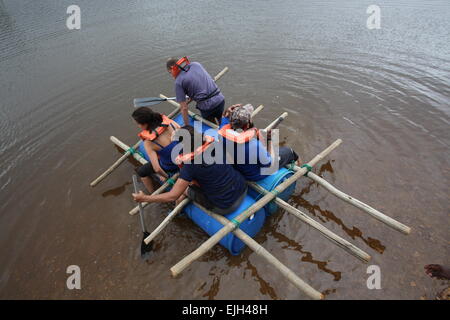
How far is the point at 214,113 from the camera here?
6438 millimetres

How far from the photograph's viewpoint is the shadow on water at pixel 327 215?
4.59 m

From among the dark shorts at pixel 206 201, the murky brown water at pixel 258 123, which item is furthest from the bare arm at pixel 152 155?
the murky brown water at pixel 258 123

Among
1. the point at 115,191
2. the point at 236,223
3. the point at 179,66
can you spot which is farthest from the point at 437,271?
the point at 115,191

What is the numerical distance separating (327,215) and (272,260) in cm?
212

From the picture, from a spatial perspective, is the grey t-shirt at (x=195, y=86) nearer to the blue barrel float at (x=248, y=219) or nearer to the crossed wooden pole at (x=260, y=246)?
the crossed wooden pole at (x=260, y=246)

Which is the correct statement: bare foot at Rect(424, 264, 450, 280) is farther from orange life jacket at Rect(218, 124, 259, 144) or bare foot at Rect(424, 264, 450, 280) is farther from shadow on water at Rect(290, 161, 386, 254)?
orange life jacket at Rect(218, 124, 259, 144)

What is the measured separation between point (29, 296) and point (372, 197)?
6637 millimetres

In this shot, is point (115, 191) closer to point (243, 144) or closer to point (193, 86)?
point (193, 86)

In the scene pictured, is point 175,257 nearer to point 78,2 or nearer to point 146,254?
point 146,254

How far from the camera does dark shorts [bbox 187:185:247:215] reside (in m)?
4.13

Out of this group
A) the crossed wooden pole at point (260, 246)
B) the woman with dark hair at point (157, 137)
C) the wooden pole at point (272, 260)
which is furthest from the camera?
the woman with dark hair at point (157, 137)

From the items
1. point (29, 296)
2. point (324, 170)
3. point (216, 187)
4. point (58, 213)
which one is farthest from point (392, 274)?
point (58, 213)

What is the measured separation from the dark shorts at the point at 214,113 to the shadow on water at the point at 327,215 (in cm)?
270

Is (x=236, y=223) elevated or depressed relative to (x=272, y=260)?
elevated
